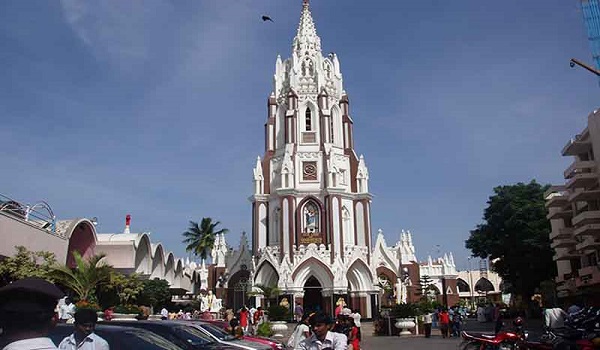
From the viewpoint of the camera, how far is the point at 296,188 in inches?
1917

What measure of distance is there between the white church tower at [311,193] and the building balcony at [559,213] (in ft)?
48.5

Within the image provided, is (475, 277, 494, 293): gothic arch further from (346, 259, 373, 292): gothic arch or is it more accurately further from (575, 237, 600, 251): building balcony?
(575, 237, 600, 251): building balcony

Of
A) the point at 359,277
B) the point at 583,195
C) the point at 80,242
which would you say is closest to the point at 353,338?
the point at 80,242

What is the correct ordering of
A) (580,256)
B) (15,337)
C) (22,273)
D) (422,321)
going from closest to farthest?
(15,337) < (22,273) < (422,321) < (580,256)

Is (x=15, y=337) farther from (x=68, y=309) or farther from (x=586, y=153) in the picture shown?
(x=586, y=153)

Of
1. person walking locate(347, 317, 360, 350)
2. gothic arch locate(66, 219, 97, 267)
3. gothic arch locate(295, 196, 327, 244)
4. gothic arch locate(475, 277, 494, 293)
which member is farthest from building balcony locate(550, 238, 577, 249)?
gothic arch locate(475, 277, 494, 293)

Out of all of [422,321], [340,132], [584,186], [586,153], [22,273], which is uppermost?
[340,132]

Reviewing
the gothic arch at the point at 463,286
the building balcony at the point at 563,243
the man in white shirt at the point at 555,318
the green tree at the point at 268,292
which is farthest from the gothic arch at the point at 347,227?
the gothic arch at the point at 463,286

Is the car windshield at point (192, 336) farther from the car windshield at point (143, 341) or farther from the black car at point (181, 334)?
the car windshield at point (143, 341)

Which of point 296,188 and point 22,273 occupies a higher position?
point 296,188

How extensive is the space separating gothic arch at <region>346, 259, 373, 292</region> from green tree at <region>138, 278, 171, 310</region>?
1488 centimetres

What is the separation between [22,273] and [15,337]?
69.4 feet

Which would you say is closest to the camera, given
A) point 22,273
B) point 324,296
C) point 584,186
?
point 22,273

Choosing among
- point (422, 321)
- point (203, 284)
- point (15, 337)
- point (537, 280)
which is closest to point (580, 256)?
point (537, 280)
